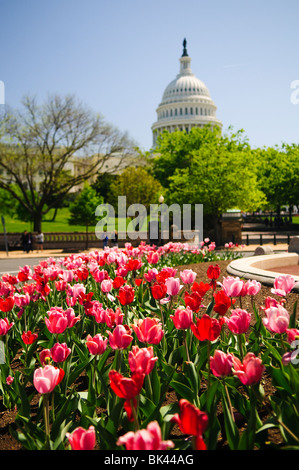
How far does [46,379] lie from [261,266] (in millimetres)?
8123

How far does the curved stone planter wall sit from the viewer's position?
7234 millimetres

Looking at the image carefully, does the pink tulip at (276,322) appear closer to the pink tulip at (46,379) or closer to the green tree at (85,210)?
the pink tulip at (46,379)

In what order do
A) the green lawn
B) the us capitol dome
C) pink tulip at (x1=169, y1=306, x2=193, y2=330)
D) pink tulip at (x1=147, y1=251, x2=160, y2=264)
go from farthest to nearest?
1. the us capitol dome
2. the green lawn
3. pink tulip at (x1=147, y1=251, x2=160, y2=264)
4. pink tulip at (x1=169, y1=306, x2=193, y2=330)

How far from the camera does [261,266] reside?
32.1 feet

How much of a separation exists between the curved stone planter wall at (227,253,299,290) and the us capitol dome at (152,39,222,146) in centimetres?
10723

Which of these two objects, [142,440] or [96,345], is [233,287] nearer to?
[96,345]

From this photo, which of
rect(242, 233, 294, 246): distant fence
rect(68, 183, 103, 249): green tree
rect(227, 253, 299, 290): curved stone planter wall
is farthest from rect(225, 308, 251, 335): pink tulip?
rect(68, 183, 103, 249): green tree

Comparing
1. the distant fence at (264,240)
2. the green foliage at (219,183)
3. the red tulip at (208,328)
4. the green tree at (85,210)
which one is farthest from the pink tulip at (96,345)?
the green tree at (85,210)

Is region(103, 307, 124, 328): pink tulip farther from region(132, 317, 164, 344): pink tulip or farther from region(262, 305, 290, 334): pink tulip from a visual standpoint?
region(262, 305, 290, 334): pink tulip
